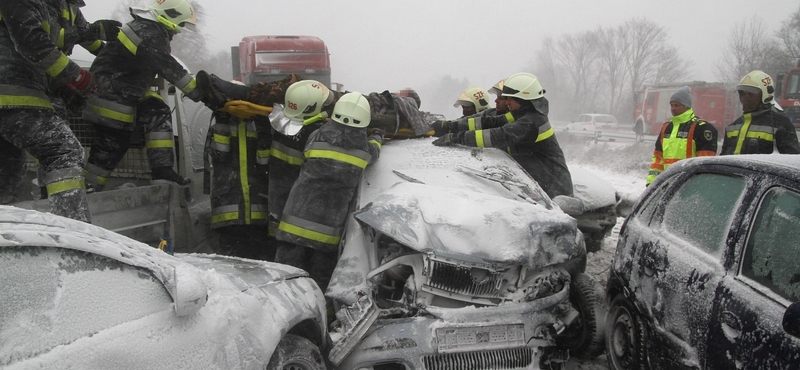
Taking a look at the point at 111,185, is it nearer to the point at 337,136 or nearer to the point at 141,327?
the point at 337,136

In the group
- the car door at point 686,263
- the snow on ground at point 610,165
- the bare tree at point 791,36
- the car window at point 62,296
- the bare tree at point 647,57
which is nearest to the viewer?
the car window at point 62,296

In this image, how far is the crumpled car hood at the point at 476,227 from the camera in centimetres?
296

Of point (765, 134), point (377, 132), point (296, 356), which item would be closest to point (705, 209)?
point (296, 356)

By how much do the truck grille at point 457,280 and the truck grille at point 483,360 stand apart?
32 cm

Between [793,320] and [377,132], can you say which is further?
[377,132]

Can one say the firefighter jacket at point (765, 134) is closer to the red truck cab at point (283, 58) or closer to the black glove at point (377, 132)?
the black glove at point (377, 132)

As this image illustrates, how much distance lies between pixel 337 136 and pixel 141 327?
2.21 m

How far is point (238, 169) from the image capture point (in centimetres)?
467

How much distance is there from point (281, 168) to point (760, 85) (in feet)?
14.4

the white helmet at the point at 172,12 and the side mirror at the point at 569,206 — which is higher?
the white helmet at the point at 172,12

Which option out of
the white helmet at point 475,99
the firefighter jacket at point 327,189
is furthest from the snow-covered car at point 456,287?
the white helmet at point 475,99

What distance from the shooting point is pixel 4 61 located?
12.0 feet

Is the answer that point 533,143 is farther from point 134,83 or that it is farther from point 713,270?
point 134,83

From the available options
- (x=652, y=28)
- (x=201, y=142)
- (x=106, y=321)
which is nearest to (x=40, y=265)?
(x=106, y=321)
